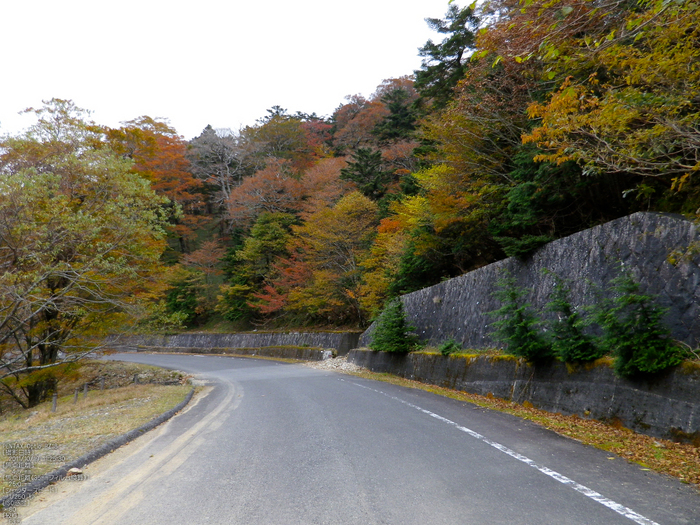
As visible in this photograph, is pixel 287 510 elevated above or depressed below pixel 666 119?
below

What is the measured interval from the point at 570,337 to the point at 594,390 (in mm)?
966

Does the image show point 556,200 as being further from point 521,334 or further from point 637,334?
point 637,334

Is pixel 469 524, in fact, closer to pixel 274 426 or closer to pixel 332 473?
pixel 332 473

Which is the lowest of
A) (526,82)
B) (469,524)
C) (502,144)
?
(469,524)

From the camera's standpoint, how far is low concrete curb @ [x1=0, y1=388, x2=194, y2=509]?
392 cm

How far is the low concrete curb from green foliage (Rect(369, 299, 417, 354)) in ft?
32.5

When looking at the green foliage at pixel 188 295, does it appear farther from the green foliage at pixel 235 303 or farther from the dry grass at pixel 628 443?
the dry grass at pixel 628 443

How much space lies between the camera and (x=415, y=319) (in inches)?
711

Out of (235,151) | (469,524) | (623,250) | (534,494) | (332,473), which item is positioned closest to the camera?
(469,524)

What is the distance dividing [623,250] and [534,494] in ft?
18.4

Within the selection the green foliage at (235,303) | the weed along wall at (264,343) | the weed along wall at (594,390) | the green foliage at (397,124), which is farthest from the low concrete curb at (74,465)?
the green foliage at (235,303)

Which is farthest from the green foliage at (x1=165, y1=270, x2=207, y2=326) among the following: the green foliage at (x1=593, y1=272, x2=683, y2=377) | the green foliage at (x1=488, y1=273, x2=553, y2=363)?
the green foliage at (x1=593, y1=272, x2=683, y2=377)

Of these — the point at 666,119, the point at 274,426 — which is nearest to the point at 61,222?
the point at 274,426

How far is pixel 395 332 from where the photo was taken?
1664 centimetres
